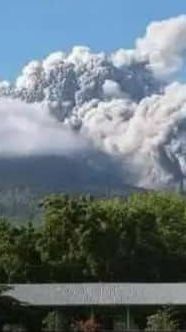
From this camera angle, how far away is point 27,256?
78.7 metres

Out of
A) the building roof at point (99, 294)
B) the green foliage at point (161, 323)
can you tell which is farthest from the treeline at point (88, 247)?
the green foliage at point (161, 323)

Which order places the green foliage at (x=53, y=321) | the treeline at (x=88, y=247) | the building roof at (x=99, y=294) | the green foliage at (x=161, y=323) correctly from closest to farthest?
the green foliage at (x=161, y=323) < the green foliage at (x=53, y=321) < the building roof at (x=99, y=294) < the treeline at (x=88, y=247)

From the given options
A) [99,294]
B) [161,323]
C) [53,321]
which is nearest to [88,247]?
[99,294]

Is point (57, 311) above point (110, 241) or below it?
below

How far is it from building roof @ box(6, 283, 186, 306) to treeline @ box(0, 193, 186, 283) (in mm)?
9347

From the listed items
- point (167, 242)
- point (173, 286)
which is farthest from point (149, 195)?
point (173, 286)

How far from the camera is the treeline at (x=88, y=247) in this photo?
7800 centimetres

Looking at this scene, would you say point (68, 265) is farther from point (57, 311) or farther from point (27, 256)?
point (57, 311)

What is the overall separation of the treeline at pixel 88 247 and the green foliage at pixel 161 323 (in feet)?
53.3

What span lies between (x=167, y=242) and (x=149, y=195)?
19193 millimetres

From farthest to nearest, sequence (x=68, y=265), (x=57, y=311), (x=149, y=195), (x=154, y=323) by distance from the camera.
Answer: (x=149, y=195) < (x=68, y=265) < (x=57, y=311) < (x=154, y=323)

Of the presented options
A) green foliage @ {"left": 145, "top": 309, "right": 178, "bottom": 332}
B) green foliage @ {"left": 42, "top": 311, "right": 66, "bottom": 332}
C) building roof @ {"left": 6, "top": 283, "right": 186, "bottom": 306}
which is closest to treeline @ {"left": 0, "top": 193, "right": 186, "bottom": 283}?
building roof @ {"left": 6, "top": 283, "right": 186, "bottom": 306}

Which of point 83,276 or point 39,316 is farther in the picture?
point 83,276

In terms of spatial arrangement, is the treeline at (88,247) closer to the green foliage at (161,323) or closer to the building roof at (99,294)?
the building roof at (99,294)
